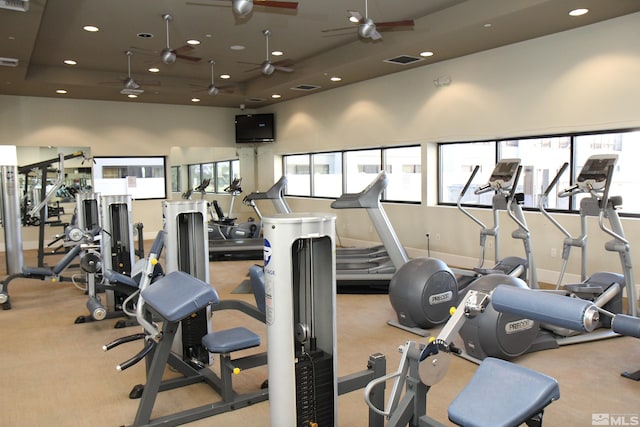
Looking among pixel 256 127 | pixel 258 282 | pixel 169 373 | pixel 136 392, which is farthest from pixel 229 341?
pixel 256 127

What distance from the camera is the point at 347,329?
4617 mm

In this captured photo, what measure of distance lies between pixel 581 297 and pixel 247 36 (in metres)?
5.50

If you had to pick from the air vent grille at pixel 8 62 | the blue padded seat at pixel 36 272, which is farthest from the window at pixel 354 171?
the air vent grille at pixel 8 62

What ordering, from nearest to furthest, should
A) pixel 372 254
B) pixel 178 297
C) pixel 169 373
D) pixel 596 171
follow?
pixel 178 297
pixel 169 373
pixel 596 171
pixel 372 254

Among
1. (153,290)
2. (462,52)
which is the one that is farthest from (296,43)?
(153,290)

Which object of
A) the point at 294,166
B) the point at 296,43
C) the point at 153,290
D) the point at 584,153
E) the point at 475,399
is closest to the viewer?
the point at 475,399

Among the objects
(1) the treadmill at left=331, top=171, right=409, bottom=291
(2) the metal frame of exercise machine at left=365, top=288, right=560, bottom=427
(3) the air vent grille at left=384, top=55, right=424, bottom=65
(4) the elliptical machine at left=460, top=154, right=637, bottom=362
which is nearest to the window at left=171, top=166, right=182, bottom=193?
(1) the treadmill at left=331, top=171, right=409, bottom=291

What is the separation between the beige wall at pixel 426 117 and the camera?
5723 mm

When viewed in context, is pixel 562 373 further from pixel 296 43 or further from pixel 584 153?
pixel 296 43

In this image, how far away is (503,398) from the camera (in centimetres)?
173

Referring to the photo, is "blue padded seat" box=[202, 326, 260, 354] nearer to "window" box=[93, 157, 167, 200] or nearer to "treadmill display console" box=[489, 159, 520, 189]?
"treadmill display console" box=[489, 159, 520, 189]

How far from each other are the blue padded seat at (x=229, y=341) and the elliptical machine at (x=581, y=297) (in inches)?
66.0

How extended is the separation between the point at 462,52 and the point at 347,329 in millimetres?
4484

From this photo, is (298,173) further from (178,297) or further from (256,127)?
(178,297)
